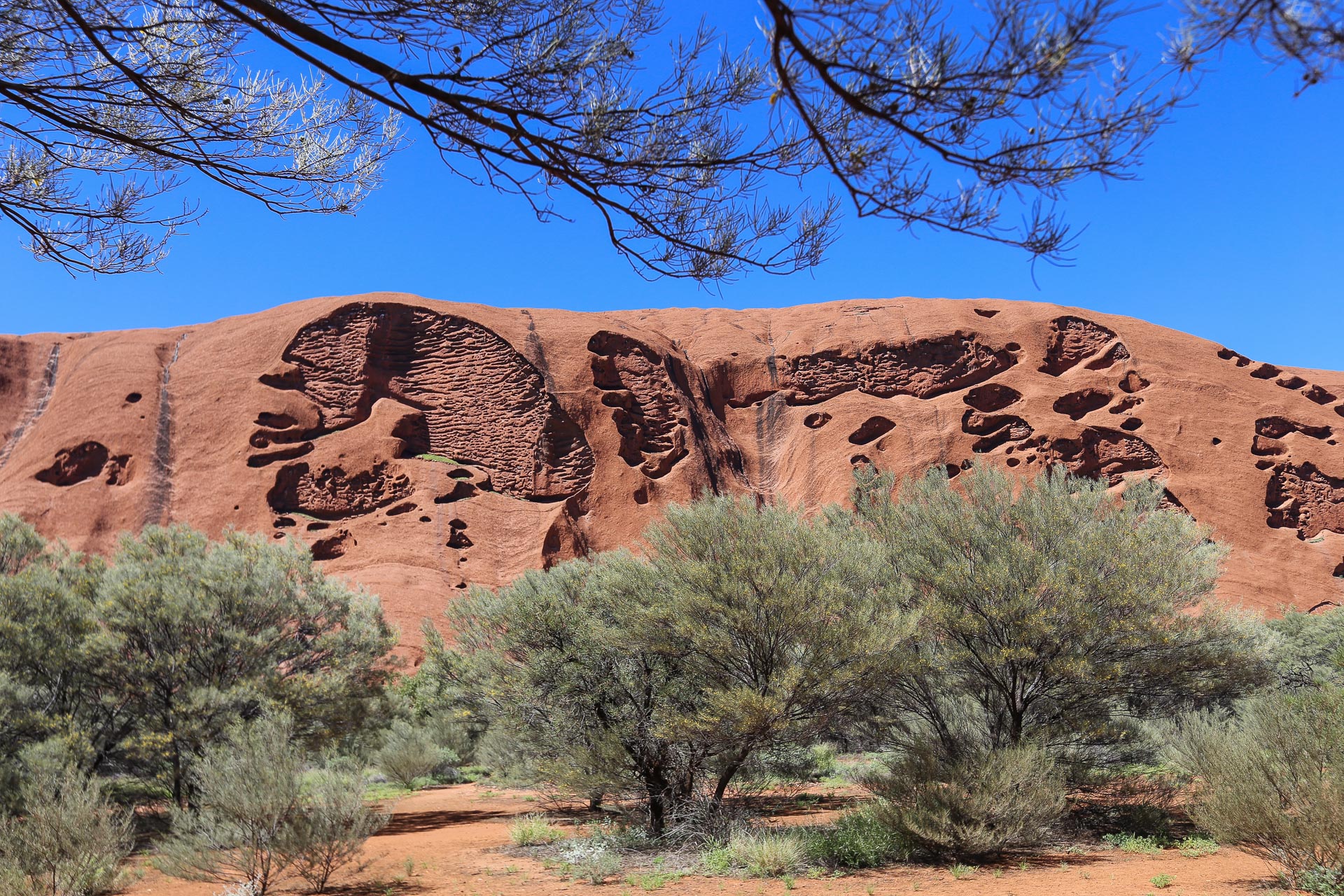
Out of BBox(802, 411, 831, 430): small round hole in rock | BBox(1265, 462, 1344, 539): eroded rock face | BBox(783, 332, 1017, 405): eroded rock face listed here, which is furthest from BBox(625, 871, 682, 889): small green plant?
BBox(1265, 462, 1344, 539): eroded rock face

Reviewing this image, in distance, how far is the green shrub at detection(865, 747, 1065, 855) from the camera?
891 centimetres

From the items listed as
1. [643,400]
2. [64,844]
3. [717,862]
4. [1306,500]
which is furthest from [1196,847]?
[1306,500]

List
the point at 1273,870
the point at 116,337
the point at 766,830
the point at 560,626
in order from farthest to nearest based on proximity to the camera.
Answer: the point at 116,337 → the point at 560,626 → the point at 766,830 → the point at 1273,870

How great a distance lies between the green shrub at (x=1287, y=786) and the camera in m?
6.39

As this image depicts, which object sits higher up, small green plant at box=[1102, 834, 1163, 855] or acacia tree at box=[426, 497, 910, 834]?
acacia tree at box=[426, 497, 910, 834]

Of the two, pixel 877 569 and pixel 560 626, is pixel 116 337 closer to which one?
pixel 560 626

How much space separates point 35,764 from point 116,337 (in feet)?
122

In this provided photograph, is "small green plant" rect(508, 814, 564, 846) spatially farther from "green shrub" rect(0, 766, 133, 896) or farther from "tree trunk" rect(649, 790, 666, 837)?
"green shrub" rect(0, 766, 133, 896)

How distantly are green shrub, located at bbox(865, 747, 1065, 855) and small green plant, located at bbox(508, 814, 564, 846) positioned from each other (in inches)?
189

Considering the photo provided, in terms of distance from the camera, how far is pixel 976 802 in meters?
8.93

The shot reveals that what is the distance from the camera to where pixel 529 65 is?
4.43 meters

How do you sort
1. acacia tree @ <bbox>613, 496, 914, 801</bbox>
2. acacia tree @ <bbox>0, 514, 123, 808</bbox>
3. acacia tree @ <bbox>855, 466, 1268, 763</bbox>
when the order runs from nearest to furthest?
acacia tree @ <bbox>613, 496, 914, 801</bbox>
acacia tree @ <bbox>855, 466, 1268, 763</bbox>
acacia tree @ <bbox>0, 514, 123, 808</bbox>

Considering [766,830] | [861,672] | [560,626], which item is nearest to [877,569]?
[861,672]

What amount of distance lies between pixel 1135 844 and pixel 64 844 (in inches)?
456
